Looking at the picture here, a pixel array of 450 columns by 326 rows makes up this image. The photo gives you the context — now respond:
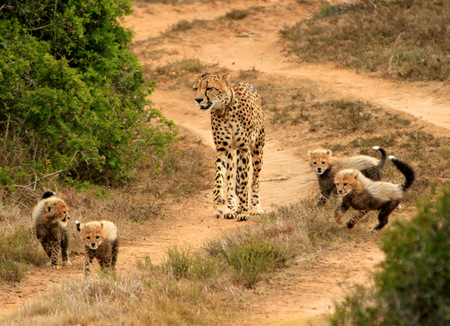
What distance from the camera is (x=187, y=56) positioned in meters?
23.2

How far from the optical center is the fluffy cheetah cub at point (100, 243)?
21.8 feet

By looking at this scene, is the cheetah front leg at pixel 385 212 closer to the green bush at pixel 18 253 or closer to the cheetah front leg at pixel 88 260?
the cheetah front leg at pixel 88 260

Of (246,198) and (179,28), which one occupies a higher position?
(179,28)

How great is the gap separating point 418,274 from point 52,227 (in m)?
4.82

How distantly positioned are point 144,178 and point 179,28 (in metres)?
16.6

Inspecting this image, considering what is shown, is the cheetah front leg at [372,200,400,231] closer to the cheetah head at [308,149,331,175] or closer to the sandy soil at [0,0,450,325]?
the sandy soil at [0,0,450,325]

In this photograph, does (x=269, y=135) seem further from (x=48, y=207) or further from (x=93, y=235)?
(x=93, y=235)

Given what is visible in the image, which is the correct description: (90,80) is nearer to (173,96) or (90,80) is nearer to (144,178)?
(144,178)

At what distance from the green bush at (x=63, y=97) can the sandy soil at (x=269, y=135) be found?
1.57m

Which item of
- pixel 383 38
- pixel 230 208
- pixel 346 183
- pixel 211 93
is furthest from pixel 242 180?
pixel 383 38

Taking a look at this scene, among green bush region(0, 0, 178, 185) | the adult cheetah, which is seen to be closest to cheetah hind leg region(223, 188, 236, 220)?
the adult cheetah

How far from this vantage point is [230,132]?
31.2ft

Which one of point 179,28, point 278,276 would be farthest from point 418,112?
point 179,28

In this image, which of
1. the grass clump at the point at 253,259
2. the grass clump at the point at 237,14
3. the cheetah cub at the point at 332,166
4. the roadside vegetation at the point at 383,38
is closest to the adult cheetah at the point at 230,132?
the cheetah cub at the point at 332,166
